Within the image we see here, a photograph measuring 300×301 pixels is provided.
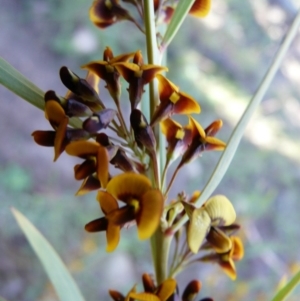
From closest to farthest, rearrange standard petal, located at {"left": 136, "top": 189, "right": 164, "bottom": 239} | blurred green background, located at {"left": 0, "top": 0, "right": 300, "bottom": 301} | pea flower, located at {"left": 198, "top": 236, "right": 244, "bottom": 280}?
1. standard petal, located at {"left": 136, "top": 189, "right": 164, "bottom": 239}
2. pea flower, located at {"left": 198, "top": 236, "right": 244, "bottom": 280}
3. blurred green background, located at {"left": 0, "top": 0, "right": 300, "bottom": 301}

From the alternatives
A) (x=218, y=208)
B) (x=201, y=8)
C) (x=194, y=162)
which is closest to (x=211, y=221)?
(x=218, y=208)

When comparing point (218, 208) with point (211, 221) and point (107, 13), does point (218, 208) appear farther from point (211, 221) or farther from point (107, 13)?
point (107, 13)

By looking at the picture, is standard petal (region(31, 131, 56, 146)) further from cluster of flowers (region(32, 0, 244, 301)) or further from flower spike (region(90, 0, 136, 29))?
flower spike (region(90, 0, 136, 29))

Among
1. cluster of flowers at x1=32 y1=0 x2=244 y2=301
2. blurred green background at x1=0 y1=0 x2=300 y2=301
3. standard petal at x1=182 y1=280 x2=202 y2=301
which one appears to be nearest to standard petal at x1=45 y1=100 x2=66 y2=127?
cluster of flowers at x1=32 y1=0 x2=244 y2=301

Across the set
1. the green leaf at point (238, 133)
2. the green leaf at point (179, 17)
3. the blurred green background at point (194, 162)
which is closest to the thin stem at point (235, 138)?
the green leaf at point (238, 133)

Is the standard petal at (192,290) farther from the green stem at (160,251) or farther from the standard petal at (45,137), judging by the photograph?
the standard petal at (45,137)

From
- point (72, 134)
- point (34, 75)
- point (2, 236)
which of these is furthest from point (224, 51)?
point (72, 134)
